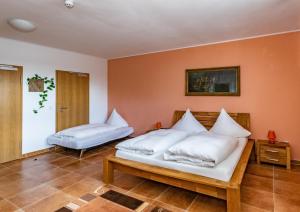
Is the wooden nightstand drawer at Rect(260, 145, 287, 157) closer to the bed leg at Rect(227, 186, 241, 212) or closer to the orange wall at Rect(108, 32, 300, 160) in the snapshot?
the orange wall at Rect(108, 32, 300, 160)

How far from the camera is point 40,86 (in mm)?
4293

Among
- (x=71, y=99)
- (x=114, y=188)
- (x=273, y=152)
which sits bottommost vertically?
(x=114, y=188)

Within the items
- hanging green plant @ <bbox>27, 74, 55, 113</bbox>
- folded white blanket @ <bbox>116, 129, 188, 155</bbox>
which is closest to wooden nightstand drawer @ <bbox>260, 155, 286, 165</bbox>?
folded white blanket @ <bbox>116, 129, 188, 155</bbox>

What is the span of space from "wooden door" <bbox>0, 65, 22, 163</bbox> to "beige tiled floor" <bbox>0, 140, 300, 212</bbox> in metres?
0.33

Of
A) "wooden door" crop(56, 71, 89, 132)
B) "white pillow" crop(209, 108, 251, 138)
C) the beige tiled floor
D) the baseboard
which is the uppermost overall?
"wooden door" crop(56, 71, 89, 132)

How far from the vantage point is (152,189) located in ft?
8.80

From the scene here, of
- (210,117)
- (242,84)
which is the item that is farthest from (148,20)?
(210,117)

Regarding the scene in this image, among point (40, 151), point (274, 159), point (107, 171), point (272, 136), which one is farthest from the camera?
point (40, 151)

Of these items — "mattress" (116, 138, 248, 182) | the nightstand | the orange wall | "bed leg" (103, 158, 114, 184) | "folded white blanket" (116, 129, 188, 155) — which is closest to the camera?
"mattress" (116, 138, 248, 182)

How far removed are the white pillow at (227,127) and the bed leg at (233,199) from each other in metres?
1.93

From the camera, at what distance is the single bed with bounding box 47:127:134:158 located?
157 inches

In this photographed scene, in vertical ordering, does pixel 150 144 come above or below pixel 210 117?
below

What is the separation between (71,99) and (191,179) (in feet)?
12.8

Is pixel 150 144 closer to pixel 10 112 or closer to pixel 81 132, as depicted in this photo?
pixel 81 132
